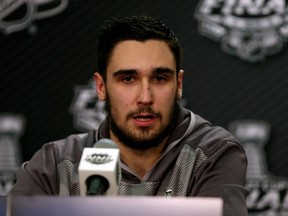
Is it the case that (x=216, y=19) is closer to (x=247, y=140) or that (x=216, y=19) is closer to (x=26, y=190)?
(x=247, y=140)

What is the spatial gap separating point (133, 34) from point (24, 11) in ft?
4.20

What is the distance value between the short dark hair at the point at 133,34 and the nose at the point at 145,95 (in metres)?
0.14

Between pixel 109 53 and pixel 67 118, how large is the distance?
115cm

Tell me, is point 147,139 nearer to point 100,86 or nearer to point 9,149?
point 100,86

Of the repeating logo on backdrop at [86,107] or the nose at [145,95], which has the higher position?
the nose at [145,95]

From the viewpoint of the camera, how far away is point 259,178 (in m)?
2.82

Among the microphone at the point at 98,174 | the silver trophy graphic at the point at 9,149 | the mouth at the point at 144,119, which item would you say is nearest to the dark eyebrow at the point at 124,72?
the mouth at the point at 144,119

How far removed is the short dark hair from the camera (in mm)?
1779

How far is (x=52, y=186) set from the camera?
175 cm

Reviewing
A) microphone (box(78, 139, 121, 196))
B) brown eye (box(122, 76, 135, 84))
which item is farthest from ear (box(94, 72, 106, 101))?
microphone (box(78, 139, 121, 196))

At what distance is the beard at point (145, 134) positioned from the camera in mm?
1756

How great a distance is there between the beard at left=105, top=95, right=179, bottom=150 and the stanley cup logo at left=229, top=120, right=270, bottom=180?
1.02 m

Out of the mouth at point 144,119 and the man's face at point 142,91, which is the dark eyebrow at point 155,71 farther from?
the mouth at point 144,119

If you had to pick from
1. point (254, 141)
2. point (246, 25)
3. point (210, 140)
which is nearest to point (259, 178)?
point (254, 141)
